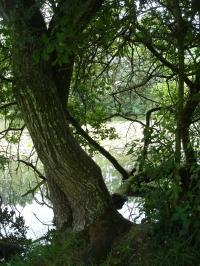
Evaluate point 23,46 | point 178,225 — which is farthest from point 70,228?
point 23,46

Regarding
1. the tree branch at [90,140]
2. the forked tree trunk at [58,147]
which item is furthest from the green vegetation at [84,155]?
the tree branch at [90,140]

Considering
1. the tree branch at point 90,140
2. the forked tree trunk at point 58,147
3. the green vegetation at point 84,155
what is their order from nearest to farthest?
the green vegetation at point 84,155, the forked tree trunk at point 58,147, the tree branch at point 90,140

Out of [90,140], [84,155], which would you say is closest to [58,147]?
[84,155]

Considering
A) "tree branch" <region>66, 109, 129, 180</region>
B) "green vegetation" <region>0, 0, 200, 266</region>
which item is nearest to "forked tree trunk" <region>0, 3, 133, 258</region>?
A: "green vegetation" <region>0, 0, 200, 266</region>

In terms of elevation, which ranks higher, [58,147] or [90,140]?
[90,140]

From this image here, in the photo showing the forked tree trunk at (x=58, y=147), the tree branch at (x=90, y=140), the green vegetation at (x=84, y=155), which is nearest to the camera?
the green vegetation at (x=84, y=155)

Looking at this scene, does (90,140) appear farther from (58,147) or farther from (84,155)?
(58,147)

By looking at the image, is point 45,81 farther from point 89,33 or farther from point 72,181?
point 72,181

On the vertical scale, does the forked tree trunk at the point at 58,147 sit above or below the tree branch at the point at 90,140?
below

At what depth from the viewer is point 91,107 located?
650 cm

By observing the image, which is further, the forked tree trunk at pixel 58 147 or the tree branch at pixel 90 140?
the tree branch at pixel 90 140

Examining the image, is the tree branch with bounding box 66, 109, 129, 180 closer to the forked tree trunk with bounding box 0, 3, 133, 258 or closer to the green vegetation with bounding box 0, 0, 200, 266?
the green vegetation with bounding box 0, 0, 200, 266

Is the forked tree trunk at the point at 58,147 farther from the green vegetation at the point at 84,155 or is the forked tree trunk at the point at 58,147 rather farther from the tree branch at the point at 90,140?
the tree branch at the point at 90,140

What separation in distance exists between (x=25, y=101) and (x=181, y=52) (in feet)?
4.59
